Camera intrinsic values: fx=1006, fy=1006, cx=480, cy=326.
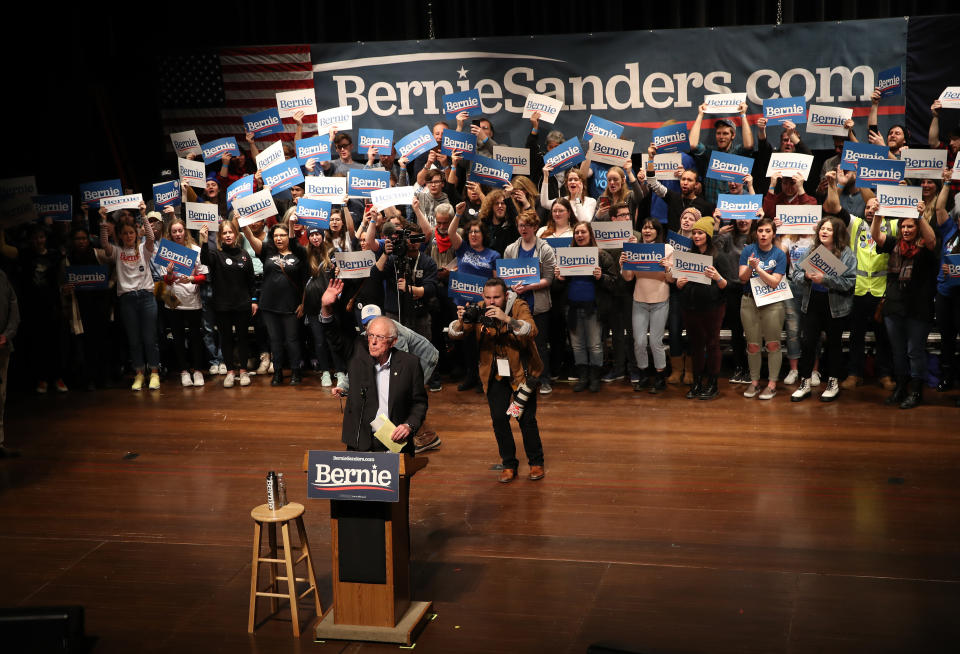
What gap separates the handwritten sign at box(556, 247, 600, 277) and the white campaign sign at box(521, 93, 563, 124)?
2067 millimetres

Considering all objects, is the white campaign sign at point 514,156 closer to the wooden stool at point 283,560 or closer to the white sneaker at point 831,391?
the white sneaker at point 831,391

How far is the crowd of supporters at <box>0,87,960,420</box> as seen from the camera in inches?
359

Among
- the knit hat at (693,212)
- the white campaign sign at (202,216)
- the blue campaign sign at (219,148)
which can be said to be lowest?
the knit hat at (693,212)

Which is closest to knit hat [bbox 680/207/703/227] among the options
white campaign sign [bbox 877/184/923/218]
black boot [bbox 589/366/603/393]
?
white campaign sign [bbox 877/184/923/218]

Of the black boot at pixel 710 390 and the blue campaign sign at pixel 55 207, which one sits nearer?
the black boot at pixel 710 390

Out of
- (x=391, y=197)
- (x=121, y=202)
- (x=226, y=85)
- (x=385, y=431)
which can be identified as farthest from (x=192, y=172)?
(x=385, y=431)

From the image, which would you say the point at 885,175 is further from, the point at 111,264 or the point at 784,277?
the point at 111,264

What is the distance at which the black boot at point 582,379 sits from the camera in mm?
9891

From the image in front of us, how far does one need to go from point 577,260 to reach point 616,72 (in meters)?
2.75

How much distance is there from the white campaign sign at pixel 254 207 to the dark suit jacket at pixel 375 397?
4.73 meters

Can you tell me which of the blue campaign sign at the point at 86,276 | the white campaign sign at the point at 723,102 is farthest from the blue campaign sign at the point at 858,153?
the blue campaign sign at the point at 86,276

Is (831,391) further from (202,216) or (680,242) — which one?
(202,216)

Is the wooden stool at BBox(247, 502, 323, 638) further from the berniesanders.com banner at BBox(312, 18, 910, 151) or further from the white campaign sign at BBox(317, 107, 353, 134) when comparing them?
the berniesanders.com banner at BBox(312, 18, 910, 151)

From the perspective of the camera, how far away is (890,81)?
10.1m
